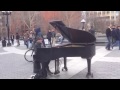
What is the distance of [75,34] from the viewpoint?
999cm

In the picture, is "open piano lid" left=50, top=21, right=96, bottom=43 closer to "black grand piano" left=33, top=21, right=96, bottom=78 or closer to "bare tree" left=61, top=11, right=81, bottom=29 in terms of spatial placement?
"black grand piano" left=33, top=21, right=96, bottom=78

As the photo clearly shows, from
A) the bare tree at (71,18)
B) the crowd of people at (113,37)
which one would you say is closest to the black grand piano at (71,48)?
the crowd of people at (113,37)

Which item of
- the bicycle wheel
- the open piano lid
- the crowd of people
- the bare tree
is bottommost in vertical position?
the bicycle wheel

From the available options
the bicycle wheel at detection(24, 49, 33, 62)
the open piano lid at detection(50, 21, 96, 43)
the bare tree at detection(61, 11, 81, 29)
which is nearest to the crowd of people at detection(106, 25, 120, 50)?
the bicycle wheel at detection(24, 49, 33, 62)

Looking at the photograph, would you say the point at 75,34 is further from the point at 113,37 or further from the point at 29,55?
the point at 113,37

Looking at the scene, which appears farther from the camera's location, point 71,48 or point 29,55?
point 29,55

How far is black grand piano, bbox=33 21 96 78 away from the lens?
31.1 ft

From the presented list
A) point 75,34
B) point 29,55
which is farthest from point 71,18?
point 75,34

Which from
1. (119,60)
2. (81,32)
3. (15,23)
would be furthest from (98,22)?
(81,32)

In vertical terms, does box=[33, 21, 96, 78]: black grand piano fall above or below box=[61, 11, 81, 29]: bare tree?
below

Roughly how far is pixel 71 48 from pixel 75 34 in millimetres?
631
